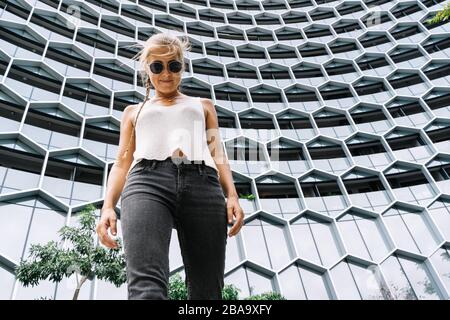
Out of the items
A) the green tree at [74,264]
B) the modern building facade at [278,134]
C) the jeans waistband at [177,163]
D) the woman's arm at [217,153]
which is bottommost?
the jeans waistband at [177,163]

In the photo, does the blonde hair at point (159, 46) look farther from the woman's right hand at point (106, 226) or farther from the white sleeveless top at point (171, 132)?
the woman's right hand at point (106, 226)

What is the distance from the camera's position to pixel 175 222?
1.75 m

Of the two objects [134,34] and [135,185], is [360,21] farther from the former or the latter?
[135,185]

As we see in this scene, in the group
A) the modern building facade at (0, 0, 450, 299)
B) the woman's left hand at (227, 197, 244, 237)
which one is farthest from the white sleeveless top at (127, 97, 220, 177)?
the modern building facade at (0, 0, 450, 299)

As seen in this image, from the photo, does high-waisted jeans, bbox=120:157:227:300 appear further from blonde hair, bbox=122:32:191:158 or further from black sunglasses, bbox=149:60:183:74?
black sunglasses, bbox=149:60:183:74

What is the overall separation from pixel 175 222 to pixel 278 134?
22.5m

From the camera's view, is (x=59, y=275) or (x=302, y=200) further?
(x=302, y=200)

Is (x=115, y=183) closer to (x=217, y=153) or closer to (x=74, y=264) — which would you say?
(x=217, y=153)

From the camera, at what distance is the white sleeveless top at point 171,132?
191 centimetres

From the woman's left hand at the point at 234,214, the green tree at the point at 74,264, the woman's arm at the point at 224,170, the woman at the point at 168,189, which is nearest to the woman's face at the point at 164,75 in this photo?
the woman at the point at 168,189

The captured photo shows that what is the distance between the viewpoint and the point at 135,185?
1746 mm

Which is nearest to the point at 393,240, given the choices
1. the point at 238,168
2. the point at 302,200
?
the point at 302,200

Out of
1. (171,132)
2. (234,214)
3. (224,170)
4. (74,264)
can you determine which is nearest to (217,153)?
(224,170)
